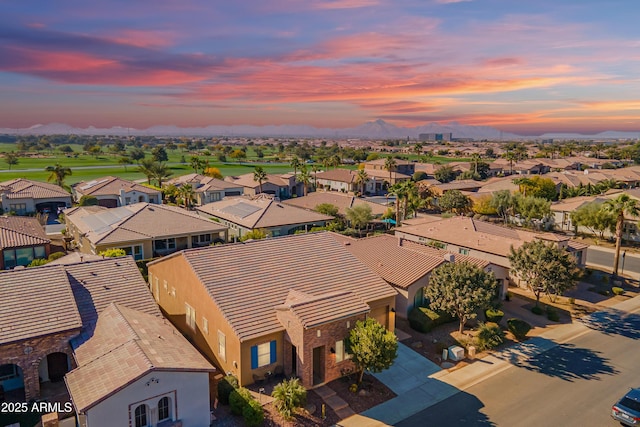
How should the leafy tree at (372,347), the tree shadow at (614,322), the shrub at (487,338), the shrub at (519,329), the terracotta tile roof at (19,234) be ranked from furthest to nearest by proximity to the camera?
the terracotta tile roof at (19,234)
the tree shadow at (614,322)
the shrub at (519,329)
the shrub at (487,338)
the leafy tree at (372,347)

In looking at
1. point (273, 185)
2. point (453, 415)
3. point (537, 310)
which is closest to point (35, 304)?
point (453, 415)

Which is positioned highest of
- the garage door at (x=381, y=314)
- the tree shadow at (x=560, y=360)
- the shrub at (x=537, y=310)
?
the garage door at (x=381, y=314)

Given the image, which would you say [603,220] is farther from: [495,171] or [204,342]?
[495,171]

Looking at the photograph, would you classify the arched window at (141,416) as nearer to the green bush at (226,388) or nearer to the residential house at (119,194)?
the green bush at (226,388)

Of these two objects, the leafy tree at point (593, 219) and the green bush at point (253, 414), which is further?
the leafy tree at point (593, 219)

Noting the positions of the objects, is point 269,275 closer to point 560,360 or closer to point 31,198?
point 560,360

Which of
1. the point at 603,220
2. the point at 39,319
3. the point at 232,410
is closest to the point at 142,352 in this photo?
the point at 232,410

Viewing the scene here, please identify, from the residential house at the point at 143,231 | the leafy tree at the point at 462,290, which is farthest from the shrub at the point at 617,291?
the residential house at the point at 143,231
